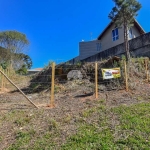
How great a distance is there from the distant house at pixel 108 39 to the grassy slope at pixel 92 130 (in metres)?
12.9

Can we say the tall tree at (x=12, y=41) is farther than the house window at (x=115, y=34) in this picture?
Yes

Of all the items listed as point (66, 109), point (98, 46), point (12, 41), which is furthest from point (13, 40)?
point (66, 109)

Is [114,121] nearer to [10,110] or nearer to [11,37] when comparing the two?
[10,110]

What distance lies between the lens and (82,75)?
31.2 ft

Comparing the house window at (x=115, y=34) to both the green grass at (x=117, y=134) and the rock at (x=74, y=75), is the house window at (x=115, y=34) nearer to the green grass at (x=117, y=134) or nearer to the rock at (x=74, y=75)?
the rock at (x=74, y=75)

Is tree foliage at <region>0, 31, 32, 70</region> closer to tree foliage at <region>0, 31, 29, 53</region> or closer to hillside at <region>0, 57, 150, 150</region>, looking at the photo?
tree foliage at <region>0, 31, 29, 53</region>

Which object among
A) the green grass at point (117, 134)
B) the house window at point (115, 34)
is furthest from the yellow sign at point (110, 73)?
the house window at point (115, 34)

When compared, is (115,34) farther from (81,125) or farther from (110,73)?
(81,125)

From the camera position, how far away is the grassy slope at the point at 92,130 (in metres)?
3.46

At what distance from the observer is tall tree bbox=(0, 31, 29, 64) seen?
2186cm

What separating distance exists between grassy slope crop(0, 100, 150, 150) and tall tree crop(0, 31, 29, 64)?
1887cm

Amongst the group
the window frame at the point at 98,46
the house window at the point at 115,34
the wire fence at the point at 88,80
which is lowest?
the wire fence at the point at 88,80

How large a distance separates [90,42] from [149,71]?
41.0ft

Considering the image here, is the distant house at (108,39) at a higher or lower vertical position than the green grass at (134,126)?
higher
